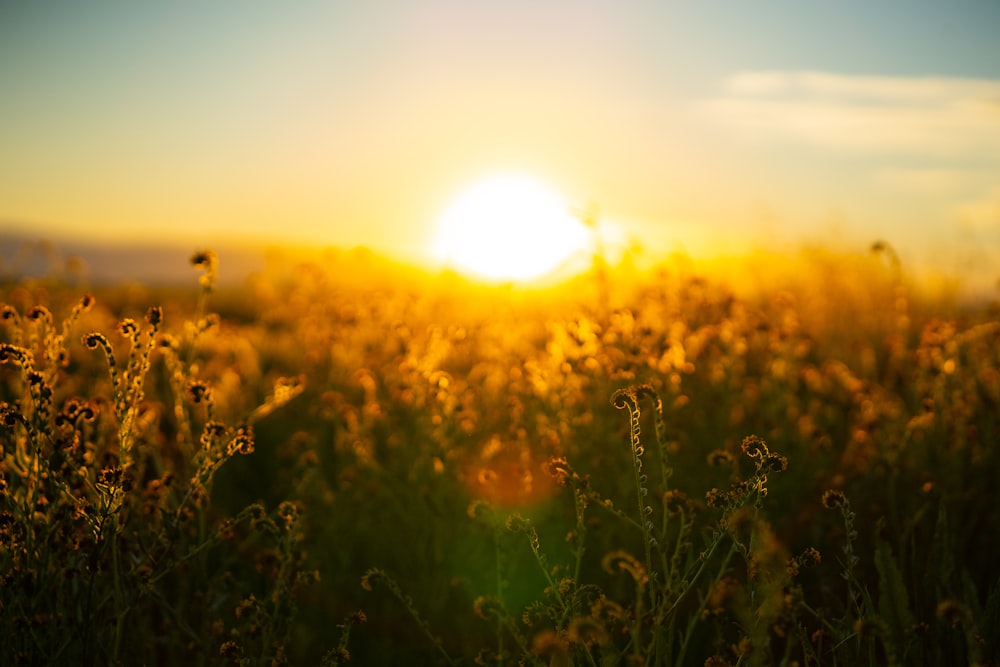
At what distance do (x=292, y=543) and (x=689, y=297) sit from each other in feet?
9.40

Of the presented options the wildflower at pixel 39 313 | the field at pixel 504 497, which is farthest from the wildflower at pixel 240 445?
the wildflower at pixel 39 313

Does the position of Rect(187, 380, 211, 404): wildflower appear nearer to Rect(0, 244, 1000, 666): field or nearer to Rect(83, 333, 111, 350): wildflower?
Rect(0, 244, 1000, 666): field

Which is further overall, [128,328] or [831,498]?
[128,328]

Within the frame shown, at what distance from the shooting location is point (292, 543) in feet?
8.57

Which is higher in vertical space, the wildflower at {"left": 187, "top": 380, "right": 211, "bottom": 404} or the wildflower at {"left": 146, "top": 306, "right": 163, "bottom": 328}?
the wildflower at {"left": 146, "top": 306, "right": 163, "bottom": 328}

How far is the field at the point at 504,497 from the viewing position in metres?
2.22

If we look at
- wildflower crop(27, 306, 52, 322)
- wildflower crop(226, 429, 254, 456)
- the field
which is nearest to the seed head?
the field

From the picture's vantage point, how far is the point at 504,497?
3.93 m

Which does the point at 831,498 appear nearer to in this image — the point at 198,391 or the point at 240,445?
the point at 240,445

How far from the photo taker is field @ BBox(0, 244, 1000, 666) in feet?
7.27

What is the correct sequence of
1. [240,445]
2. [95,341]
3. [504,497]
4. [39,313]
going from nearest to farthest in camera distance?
[95,341] → [240,445] → [39,313] → [504,497]

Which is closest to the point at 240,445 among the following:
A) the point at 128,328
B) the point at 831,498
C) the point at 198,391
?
the point at 198,391

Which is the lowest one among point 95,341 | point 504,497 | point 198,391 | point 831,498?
point 504,497

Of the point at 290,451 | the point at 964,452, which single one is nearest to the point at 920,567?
the point at 964,452
